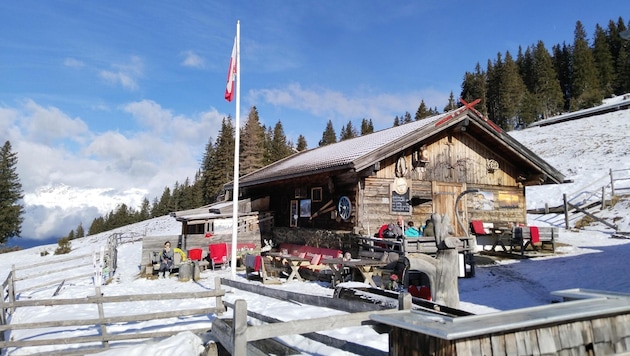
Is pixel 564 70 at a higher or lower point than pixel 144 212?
higher

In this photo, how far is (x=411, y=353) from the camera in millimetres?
3328

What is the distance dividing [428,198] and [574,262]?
17.8ft

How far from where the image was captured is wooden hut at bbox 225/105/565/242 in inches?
587

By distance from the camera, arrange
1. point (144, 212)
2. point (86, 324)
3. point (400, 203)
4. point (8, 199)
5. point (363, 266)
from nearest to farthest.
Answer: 1. point (86, 324)
2. point (363, 266)
3. point (400, 203)
4. point (8, 199)
5. point (144, 212)

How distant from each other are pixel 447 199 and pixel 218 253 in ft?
33.3

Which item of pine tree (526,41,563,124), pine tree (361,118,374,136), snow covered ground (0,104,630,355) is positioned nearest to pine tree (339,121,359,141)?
pine tree (361,118,374,136)

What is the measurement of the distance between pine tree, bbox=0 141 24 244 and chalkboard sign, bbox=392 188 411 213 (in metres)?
49.4

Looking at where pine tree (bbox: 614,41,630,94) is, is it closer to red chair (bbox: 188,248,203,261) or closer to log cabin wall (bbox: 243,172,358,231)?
log cabin wall (bbox: 243,172,358,231)

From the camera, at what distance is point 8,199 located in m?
47.6

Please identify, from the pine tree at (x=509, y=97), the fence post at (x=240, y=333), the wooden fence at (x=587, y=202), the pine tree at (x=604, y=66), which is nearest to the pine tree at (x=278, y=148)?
the pine tree at (x=509, y=97)

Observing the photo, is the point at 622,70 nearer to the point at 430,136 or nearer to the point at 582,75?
the point at 582,75

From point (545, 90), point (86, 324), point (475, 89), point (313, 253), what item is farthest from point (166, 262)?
point (545, 90)

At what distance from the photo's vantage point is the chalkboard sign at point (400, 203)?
15594 mm

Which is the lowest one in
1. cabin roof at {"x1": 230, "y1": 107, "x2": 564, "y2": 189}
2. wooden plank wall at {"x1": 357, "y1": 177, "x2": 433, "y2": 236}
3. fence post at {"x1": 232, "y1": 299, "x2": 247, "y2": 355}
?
fence post at {"x1": 232, "y1": 299, "x2": 247, "y2": 355}
